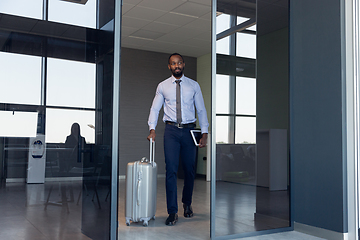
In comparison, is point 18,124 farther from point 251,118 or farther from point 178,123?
point 251,118

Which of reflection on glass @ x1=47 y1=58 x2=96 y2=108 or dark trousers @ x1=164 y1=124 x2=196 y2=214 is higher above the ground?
reflection on glass @ x1=47 y1=58 x2=96 y2=108

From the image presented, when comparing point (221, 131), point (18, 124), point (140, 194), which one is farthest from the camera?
point (140, 194)

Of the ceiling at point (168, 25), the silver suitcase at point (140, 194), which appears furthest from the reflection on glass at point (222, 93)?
the ceiling at point (168, 25)

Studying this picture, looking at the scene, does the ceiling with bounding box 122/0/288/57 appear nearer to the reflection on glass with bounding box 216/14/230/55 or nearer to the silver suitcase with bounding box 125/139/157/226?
the reflection on glass with bounding box 216/14/230/55

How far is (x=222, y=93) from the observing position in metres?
3.19

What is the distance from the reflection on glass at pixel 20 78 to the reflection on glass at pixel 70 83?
0.28 feet

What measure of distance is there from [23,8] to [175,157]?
6.44ft

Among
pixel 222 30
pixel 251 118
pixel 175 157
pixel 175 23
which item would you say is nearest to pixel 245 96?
pixel 251 118

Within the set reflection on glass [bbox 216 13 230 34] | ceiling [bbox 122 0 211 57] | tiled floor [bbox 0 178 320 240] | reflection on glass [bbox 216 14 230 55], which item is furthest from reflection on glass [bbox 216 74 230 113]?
ceiling [bbox 122 0 211 57]

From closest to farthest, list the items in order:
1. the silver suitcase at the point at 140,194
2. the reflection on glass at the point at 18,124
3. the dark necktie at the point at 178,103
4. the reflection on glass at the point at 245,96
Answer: the reflection on glass at the point at 18,124 → the reflection on glass at the point at 245,96 → the silver suitcase at the point at 140,194 → the dark necktie at the point at 178,103

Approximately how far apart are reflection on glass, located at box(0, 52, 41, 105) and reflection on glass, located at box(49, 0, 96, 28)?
1.10 feet

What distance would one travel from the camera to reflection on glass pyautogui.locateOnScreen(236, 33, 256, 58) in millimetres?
3297

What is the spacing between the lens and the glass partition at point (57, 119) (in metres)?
2.35

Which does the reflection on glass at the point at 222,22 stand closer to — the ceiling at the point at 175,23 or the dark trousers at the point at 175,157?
the ceiling at the point at 175,23
